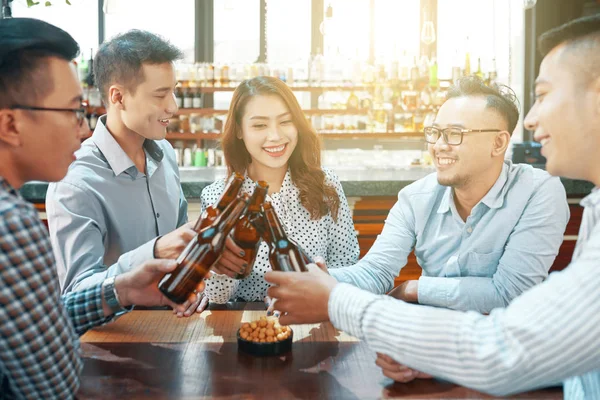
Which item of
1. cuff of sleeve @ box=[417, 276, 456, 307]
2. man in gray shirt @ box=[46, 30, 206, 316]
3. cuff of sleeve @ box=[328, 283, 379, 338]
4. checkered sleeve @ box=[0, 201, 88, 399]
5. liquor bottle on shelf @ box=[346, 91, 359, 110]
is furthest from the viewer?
liquor bottle on shelf @ box=[346, 91, 359, 110]

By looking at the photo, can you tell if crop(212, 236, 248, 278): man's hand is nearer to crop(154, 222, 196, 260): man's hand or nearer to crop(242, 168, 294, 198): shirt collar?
crop(154, 222, 196, 260): man's hand

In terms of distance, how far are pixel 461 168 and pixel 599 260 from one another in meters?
1.25

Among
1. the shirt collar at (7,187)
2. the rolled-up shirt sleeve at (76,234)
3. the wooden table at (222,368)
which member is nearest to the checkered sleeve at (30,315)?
the shirt collar at (7,187)

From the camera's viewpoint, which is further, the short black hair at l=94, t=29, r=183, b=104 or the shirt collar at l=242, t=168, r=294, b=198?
the shirt collar at l=242, t=168, r=294, b=198

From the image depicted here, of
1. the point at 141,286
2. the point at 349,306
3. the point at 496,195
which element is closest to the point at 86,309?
the point at 141,286

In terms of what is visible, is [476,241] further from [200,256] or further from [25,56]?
[25,56]

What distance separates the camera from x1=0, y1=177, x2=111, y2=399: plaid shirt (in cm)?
103

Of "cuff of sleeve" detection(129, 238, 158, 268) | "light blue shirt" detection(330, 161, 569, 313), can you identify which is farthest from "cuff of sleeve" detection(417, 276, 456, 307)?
"cuff of sleeve" detection(129, 238, 158, 268)

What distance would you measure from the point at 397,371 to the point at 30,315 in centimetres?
74

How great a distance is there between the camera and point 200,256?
55.2 inches

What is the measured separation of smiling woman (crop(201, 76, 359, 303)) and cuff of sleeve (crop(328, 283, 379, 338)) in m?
1.11

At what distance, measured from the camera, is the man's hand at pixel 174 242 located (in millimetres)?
1629

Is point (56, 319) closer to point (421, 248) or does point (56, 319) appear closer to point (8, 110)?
point (8, 110)

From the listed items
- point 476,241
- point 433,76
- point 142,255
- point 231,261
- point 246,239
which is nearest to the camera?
point 231,261
